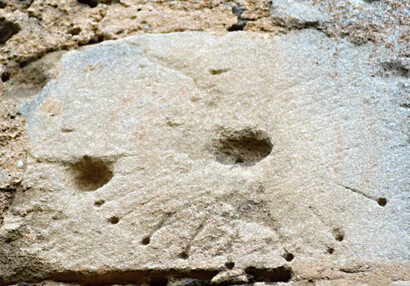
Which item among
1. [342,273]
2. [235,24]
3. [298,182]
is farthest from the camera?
[235,24]

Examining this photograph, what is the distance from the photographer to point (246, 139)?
1677 mm

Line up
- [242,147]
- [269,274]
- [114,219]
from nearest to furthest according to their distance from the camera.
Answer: [269,274]
[114,219]
[242,147]

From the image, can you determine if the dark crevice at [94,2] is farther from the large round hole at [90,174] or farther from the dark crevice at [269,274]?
the dark crevice at [269,274]

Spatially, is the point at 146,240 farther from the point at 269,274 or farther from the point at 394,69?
the point at 394,69

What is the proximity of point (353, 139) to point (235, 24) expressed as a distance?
58cm

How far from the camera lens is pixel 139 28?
1.96 meters

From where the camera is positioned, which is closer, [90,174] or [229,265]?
[229,265]

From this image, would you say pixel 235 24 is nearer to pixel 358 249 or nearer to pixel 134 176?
pixel 134 176

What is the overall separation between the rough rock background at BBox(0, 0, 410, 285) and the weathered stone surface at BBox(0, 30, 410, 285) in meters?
0.02

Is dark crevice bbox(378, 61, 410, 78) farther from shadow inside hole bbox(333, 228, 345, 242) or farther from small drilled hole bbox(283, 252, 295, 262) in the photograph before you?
small drilled hole bbox(283, 252, 295, 262)

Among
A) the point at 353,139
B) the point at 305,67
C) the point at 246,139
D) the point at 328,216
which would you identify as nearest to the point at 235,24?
the point at 305,67

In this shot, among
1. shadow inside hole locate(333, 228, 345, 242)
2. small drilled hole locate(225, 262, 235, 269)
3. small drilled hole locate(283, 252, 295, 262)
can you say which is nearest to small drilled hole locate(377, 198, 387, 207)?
shadow inside hole locate(333, 228, 345, 242)

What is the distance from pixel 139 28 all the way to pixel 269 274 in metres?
0.95

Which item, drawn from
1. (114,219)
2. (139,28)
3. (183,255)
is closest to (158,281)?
(183,255)
